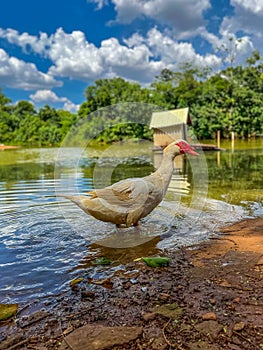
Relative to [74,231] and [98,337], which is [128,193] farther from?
[98,337]

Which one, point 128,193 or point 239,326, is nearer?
point 239,326

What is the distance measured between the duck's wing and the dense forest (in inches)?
1284

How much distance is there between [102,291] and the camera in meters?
3.50

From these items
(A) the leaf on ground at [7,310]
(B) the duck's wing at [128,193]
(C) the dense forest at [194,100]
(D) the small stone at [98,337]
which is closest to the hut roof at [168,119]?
(C) the dense forest at [194,100]

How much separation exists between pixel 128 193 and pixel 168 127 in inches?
1097

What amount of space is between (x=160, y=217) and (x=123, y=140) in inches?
1402

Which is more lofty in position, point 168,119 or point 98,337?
point 168,119

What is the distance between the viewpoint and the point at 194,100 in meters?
52.1

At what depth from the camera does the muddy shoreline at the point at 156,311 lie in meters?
2.54

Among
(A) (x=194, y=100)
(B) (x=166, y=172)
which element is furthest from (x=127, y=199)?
(A) (x=194, y=100)

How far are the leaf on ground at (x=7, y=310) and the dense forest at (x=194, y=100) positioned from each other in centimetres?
3502

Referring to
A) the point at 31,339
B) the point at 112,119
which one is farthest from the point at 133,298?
the point at 112,119

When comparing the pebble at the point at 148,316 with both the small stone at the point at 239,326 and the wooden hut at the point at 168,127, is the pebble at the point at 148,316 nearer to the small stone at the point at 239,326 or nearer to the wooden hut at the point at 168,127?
the small stone at the point at 239,326

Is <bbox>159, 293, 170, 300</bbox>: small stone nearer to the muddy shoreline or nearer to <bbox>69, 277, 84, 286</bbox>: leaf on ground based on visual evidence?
the muddy shoreline
